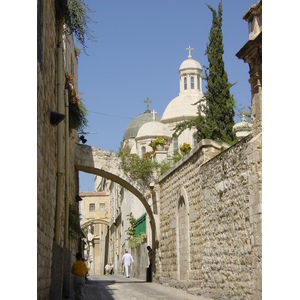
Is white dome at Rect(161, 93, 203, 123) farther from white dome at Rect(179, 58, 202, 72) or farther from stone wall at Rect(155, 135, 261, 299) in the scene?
stone wall at Rect(155, 135, 261, 299)

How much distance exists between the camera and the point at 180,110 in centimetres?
4766

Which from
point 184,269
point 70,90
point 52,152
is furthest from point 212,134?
point 52,152

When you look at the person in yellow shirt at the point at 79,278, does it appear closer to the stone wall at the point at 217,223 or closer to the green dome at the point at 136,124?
the stone wall at the point at 217,223

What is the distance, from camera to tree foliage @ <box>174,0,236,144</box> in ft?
86.7

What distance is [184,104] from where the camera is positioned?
158 ft

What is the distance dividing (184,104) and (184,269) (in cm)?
3208

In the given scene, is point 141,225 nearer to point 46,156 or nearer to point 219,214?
point 219,214

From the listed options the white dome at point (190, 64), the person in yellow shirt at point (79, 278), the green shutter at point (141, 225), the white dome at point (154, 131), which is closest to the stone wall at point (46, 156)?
the person in yellow shirt at point (79, 278)

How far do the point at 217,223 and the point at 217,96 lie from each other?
46.7ft

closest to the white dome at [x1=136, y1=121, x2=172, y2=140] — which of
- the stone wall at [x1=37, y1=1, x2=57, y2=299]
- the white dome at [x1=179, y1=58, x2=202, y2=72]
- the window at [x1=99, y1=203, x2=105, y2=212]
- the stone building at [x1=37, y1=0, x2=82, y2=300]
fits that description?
the white dome at [x1=179, y1=58, x2=202, y2=72]

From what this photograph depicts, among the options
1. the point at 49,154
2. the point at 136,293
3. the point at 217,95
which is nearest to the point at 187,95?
the point at 217,95

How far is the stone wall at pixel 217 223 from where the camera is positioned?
35.8 ft

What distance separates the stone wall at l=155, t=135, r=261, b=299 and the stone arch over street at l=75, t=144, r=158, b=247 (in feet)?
8.60

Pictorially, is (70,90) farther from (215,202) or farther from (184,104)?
(184,104)
